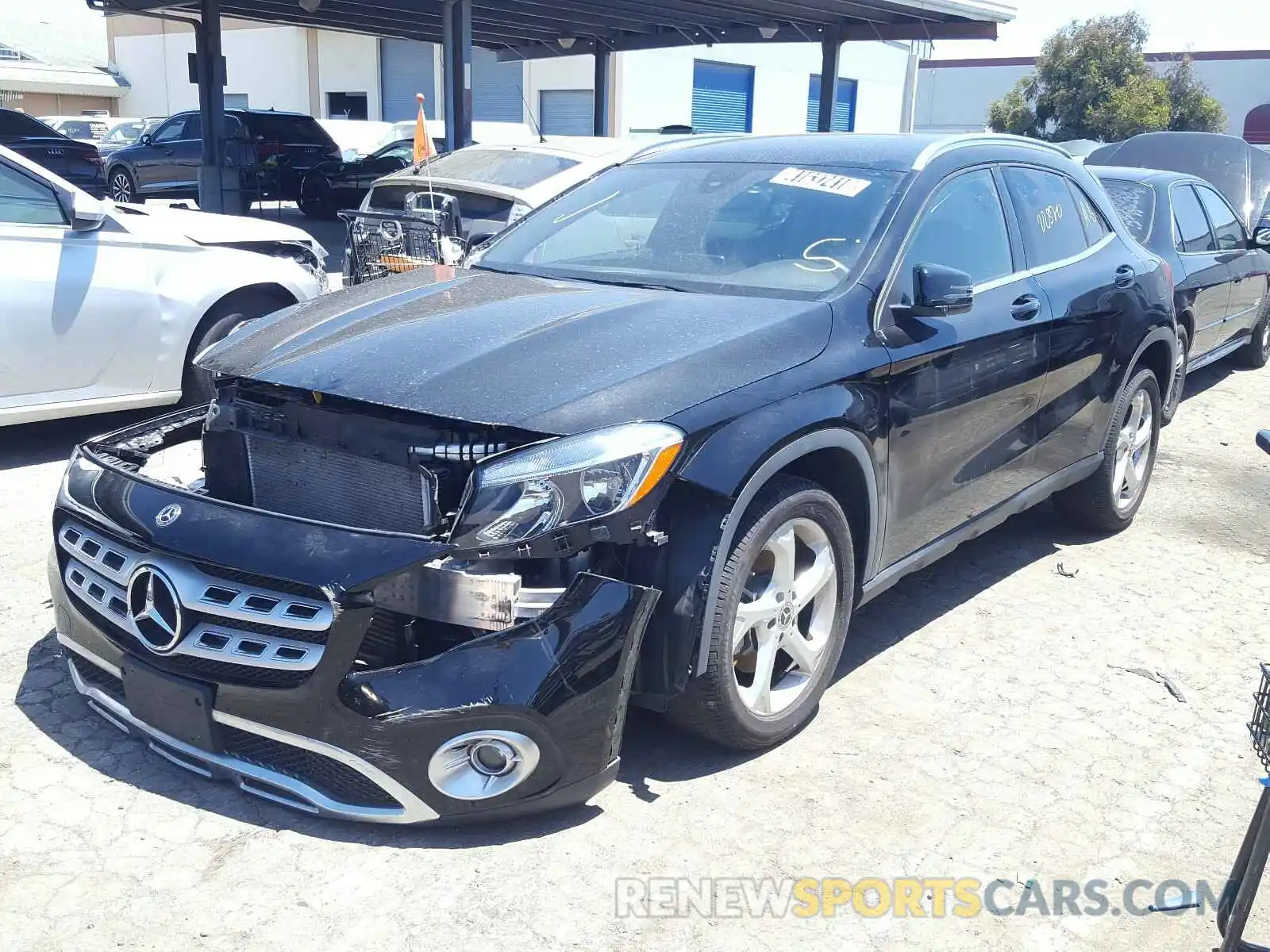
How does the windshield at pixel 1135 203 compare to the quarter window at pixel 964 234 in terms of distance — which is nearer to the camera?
the quarter window at pixel 964 234

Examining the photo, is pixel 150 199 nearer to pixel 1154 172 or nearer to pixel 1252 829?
pixel 1154 172

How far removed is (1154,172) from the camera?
845 cm

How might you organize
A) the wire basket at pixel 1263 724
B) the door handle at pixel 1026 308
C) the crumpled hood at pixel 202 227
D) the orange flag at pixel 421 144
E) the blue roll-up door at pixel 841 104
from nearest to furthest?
1. the wire basket at pixel 1263 724
2. the door handle at pixel 1026 308
3. the crumpled hood at pixel 202 227
4. the orange flag at pixel 421 144
5. the blue roll-up door at pixel 841 104

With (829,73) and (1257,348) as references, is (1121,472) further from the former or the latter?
(829,73)

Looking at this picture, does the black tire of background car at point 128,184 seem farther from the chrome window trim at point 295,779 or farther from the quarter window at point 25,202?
the chrome window trim at point 295,779

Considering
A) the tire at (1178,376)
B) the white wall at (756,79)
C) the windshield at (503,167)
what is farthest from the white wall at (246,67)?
the tire at (1178,376)

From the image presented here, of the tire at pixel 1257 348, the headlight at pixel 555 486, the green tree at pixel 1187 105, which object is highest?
the green tree at pixel 1187 105

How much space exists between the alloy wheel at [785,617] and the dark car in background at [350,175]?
18125mm

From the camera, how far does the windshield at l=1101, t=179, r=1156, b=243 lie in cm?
788

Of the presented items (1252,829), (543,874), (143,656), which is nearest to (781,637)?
(543,874)

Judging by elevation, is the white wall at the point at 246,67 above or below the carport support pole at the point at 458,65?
above

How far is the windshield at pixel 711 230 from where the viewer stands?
384 centimetres

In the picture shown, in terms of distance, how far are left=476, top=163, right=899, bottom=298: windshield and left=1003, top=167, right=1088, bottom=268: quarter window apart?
85 centimetres

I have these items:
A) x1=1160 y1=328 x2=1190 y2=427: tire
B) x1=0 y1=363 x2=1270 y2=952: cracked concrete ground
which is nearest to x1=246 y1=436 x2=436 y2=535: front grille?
x1=0 y1=363 x2=1270 y2=952: cracked concrete ground
